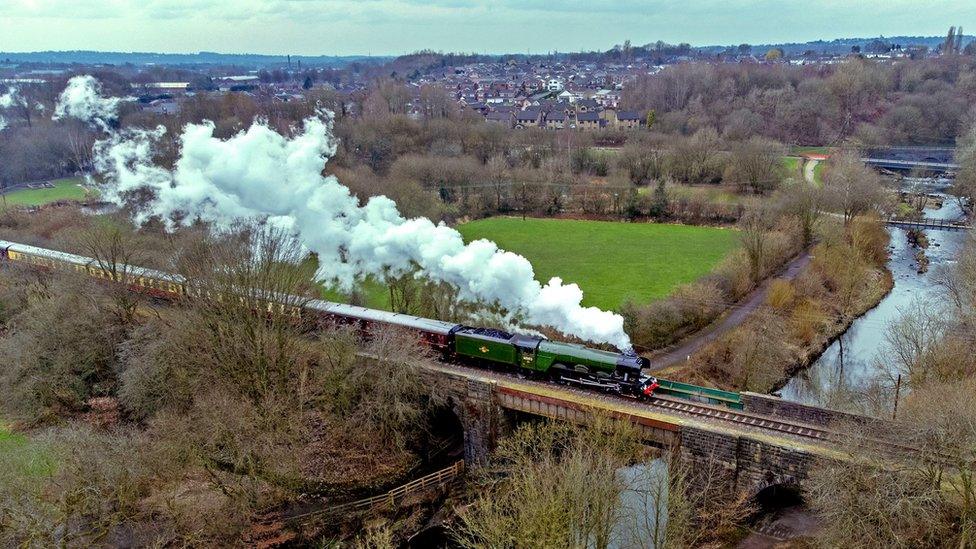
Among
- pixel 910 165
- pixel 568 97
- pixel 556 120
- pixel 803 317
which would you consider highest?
pixel 568 97

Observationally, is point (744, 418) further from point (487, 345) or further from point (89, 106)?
point (89, 106)

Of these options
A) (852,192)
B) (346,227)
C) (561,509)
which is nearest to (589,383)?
(561,509)

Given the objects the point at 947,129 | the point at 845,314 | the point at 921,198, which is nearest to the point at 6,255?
the point at 845,314

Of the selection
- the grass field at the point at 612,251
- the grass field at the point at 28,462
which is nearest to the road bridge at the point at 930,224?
the grass field at the point at 612,251

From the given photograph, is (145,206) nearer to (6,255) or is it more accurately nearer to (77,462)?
(6,255)

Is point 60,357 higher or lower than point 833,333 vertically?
higher

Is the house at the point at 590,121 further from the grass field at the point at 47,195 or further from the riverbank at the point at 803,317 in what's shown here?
the grass field at the point at 47,195
